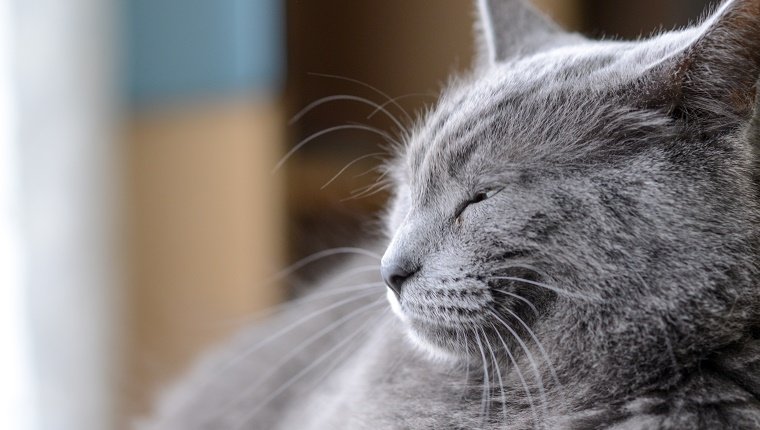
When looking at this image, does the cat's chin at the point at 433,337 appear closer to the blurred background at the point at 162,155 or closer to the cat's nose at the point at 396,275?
the cat's nose at the point at 396,275

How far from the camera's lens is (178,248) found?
2377 mm

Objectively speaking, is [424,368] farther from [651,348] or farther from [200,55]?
[200,55]

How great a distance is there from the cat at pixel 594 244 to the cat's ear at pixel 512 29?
137 millimetres

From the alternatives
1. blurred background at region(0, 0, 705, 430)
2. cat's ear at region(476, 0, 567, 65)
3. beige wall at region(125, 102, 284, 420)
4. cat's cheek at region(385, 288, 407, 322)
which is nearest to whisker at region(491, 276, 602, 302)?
cat's cheek at region(385, 288, 407, 322)

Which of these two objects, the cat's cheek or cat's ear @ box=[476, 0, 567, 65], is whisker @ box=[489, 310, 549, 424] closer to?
the cat's cheek

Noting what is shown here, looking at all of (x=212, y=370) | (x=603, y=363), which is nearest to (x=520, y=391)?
(x=603, y=363)

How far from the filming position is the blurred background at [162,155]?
1.89 m

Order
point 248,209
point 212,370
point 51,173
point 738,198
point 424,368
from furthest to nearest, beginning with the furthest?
1. point 248,209
2. point 51,173
3. point 212,370
4. point 424,368
5. point 738,198

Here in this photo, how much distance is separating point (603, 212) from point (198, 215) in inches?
66.4

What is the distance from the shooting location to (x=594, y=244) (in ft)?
2.46

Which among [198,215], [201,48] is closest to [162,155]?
[198,215]

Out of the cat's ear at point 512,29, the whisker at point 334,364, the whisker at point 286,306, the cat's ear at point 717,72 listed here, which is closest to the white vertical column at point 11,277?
the whisker at point 286,306

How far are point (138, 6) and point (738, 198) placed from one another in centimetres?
192

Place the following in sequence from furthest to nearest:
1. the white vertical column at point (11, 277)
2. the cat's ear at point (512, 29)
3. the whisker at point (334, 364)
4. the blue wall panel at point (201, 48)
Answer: the blue wall panel at point (201, 48)
the white vertical column at point (11, 277)
the whisker at point (334, 364)
the cat's ear at point (512, 29)
